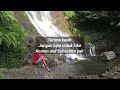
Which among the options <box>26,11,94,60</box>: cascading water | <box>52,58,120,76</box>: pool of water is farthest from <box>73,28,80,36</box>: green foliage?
<box>52,58,120,76</box>: pool of water

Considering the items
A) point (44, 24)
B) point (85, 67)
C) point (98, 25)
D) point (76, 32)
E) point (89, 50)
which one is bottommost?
point (85, 67)

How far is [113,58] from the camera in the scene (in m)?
8.62

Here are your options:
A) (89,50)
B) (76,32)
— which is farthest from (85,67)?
(76,32)

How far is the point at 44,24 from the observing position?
33.0ft

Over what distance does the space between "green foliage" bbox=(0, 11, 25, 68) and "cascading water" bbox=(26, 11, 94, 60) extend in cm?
47

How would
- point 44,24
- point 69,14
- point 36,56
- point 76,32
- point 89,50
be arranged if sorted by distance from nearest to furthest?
1. point 36,56
2. point 89,50
3. point 76,32
4. point 69,14
5. point 44,24

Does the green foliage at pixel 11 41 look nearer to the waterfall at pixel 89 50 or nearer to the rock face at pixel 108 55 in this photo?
the waterfall at pixel 89 50

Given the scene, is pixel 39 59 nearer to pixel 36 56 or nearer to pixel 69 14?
pixel 36 56

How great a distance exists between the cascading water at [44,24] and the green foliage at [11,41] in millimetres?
474

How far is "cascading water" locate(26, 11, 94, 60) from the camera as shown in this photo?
344 inches

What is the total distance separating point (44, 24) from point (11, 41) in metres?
1.43
